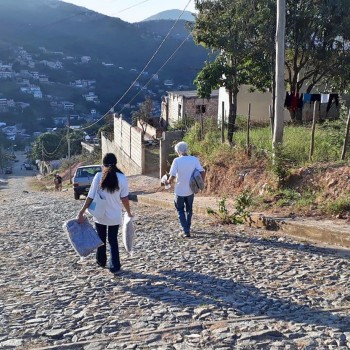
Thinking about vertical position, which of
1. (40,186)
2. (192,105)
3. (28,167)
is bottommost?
(28,167)

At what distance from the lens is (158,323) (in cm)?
479

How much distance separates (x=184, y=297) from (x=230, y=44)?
40.7ft

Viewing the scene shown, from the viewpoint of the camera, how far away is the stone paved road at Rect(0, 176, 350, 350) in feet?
14.6

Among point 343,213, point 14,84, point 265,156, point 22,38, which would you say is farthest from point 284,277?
point 22,38

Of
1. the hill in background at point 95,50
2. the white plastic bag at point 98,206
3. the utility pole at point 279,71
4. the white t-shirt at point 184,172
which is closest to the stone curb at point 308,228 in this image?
the white t-shirt at point 184,172

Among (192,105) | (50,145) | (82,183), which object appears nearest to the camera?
(82,183)

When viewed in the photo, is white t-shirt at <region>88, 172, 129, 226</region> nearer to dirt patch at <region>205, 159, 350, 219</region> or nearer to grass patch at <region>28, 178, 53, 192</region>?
dirt patch at <region>205, 159, 350, 219</region>

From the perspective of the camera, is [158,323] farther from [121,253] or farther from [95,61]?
[95,61]

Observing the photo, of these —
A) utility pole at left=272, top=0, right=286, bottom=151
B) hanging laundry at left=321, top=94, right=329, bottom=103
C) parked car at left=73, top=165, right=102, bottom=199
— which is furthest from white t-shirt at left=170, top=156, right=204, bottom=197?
hanging laundry at left=321, top=94, right=329, bottom=103

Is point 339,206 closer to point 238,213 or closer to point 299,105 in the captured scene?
point 238,213

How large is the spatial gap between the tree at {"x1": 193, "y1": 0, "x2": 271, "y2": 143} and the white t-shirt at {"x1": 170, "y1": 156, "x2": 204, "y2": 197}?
25.1 feet

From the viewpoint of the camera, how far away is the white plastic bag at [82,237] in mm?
6305

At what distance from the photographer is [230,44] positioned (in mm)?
16469

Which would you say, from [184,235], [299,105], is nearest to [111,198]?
[184,235]
